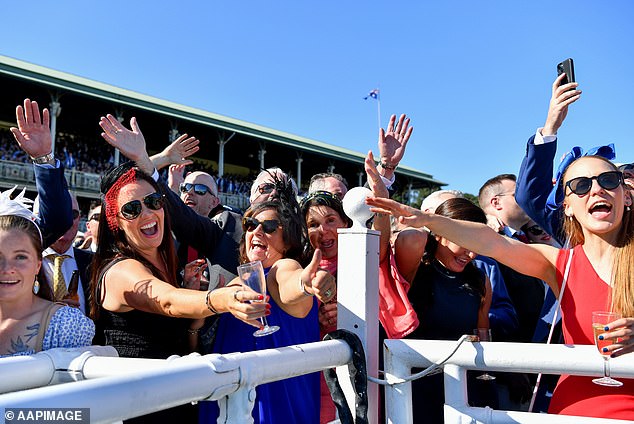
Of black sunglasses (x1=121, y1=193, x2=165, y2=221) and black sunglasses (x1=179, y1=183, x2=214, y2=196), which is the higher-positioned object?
black sunglasses (x1=179, y1=183, x2=214, y2=196)

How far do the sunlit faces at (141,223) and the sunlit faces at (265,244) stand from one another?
15.9 inches

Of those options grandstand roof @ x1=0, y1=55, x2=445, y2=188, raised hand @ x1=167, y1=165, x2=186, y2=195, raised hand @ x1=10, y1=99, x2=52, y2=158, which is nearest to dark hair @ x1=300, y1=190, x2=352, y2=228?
raised hand @ x1=10, y1=99, x2=52, y2=158

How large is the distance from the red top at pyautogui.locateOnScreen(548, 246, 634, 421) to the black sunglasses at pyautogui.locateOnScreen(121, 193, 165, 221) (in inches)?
67.6

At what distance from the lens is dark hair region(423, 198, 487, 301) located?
271cm

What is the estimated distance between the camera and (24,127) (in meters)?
2.77

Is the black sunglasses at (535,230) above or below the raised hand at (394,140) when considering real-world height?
below

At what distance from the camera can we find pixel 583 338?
6.09 ft

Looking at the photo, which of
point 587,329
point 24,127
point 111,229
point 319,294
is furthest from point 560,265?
point 24,127

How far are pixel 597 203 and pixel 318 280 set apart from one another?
3.83 ft

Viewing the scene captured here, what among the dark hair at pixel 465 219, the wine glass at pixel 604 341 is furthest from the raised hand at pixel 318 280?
the dark hair at pixel 465 219

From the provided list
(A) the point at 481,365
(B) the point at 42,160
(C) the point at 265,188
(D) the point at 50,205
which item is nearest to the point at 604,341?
A: (A) the point at 481,365

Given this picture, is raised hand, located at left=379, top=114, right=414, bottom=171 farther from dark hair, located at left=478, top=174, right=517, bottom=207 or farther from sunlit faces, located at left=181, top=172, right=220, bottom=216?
sunlit faces, located at left=181, top=172, right=220, bottom=216

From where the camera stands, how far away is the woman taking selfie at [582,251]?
71.5 inches

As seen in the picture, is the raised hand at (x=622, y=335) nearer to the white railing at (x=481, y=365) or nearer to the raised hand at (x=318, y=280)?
the white railing at (x=481, y=365)
